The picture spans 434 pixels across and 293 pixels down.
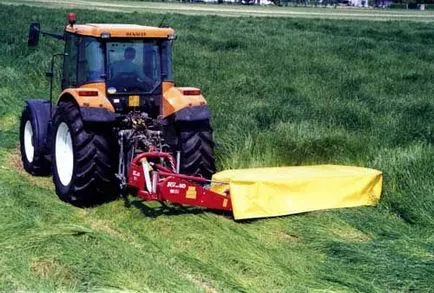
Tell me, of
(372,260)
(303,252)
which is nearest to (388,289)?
(372,260)

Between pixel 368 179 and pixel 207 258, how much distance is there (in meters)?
2.32

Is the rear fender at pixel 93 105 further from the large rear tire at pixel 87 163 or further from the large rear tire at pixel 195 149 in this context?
the large rear tire at pixel 195 149

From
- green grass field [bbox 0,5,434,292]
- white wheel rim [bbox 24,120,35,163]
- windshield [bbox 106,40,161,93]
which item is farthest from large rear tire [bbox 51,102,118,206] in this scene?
white wheel rim [bbox 24,120,35,163]

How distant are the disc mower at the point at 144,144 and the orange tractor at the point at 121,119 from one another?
0.01 meters

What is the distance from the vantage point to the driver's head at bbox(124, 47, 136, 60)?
698 cm

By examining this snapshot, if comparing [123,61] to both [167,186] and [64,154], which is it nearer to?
[64,154]

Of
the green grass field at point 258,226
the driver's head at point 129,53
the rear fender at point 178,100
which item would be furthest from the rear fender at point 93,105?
the green grass field at point 258,226

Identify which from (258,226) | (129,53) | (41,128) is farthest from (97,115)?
(258,226)

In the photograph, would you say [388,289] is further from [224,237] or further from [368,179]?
[368,179]

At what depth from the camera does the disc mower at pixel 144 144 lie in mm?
6301

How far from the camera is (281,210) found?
21.2 ft

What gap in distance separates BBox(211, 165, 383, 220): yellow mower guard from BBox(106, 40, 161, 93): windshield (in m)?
1.33

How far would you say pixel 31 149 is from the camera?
27.2 ft

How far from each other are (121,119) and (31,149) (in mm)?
1967
